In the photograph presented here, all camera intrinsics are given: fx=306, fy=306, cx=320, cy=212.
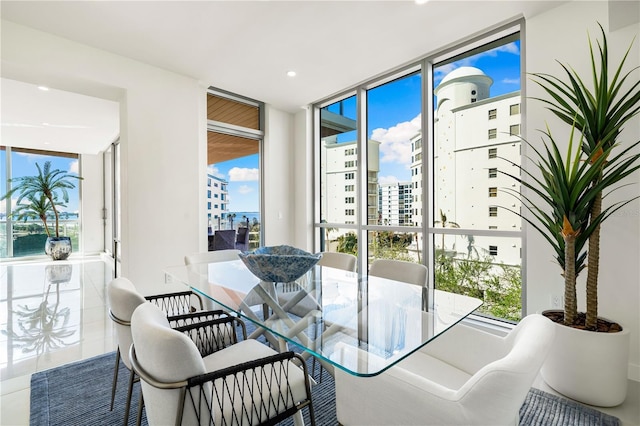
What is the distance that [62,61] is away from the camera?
283cm

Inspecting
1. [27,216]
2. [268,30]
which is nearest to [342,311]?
[268,30]

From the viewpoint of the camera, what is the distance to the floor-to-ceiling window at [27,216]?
6965 millimetres

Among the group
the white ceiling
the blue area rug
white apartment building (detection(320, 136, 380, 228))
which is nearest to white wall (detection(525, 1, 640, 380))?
the white ceiling

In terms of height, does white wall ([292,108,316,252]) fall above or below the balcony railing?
above

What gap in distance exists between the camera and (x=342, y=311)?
65.0 inches

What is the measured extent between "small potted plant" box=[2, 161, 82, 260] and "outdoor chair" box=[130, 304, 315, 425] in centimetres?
793

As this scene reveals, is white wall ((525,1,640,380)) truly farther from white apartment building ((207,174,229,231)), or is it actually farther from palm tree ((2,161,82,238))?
palm tree ((2,161,82,238))

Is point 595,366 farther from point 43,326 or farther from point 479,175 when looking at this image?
point 43,326

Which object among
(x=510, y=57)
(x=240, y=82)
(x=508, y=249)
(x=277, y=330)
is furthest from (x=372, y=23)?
(x=277, y=330)

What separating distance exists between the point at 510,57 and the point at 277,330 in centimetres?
320

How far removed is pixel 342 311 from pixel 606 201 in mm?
2179

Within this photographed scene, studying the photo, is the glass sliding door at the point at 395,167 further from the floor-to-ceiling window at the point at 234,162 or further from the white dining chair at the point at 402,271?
the floor-to-ceiling window at the point at 234,162

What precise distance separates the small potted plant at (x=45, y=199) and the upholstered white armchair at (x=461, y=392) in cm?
860

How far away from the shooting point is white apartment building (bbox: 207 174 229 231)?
417 cm
